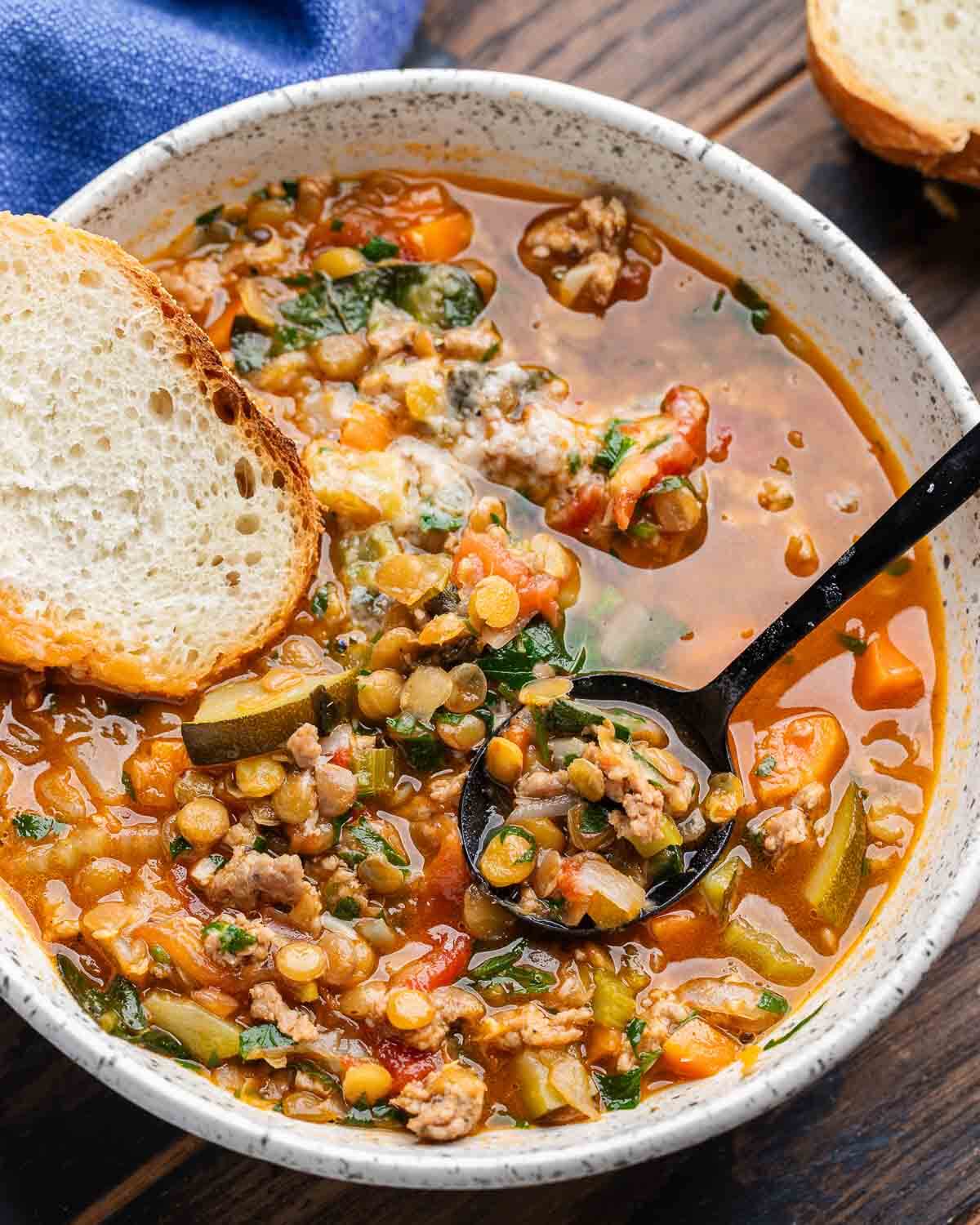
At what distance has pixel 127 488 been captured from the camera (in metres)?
4.11

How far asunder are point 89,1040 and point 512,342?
7.85ft

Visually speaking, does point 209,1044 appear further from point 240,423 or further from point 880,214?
point 880,214

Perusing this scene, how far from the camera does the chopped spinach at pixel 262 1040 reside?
372 cm

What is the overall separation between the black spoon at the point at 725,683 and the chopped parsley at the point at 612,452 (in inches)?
24.9

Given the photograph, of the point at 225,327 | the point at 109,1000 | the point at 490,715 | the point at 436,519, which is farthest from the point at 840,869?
the point at 225,327

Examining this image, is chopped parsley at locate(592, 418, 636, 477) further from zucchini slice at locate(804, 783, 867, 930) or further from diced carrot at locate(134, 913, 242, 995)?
diced carrot at locate(134, 913, 242, 995)

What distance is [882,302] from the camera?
13.6 feet

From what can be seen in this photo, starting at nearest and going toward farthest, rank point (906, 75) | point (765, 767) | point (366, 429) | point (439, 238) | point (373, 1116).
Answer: point (373, 1116) → point (765, 767) → point (366, 429) → point (439, 238) → point (906, 75)

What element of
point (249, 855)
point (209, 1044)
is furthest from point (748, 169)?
Answer: point (209, 1044)

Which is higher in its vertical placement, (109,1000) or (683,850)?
(683,850)

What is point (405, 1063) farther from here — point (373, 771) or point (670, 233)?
point (670, 233)

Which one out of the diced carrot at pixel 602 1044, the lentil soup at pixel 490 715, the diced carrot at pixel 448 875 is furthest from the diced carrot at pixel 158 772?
the diced carrot at pixel 602 1044

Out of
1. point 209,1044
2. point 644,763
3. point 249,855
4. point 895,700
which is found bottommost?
point 209,1044

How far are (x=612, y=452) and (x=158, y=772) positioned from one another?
1627 millimetres
